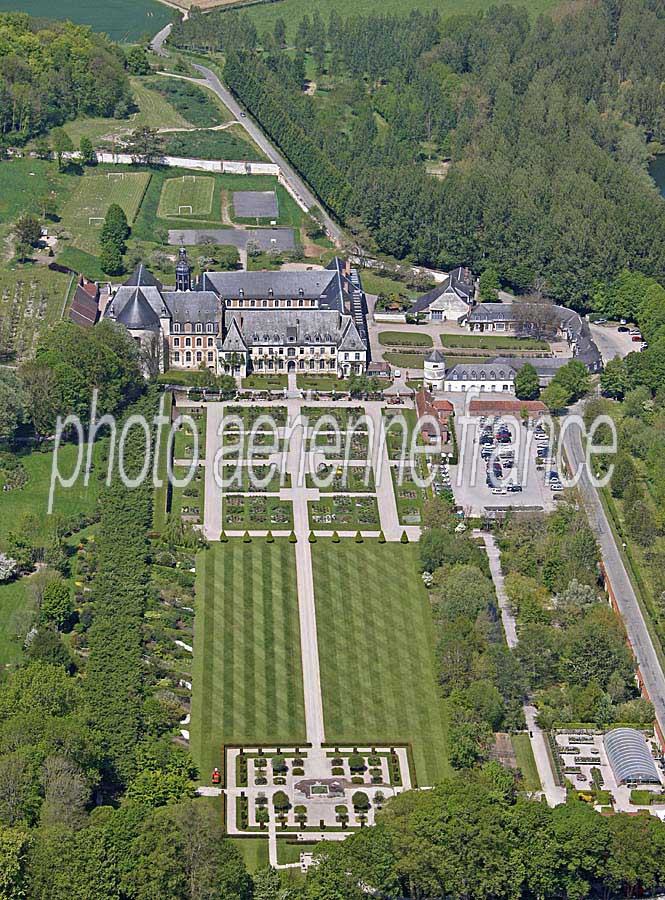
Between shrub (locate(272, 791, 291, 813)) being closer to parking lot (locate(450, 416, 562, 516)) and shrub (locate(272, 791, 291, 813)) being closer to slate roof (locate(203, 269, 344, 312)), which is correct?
parking lot (locate(450, 416, 562, 516))

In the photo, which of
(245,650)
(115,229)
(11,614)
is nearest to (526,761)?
(245,650)

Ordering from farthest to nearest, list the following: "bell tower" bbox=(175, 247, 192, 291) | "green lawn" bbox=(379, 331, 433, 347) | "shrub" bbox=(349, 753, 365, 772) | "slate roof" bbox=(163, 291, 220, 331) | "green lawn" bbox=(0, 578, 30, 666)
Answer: "green lawn" bbox=(379, 331, 433, 347) → "bell tower" bbox=(175, 247, 192, 291) → "slate roof" bbox=(163, 291, 220, 331) → "green lawn" bbox=(0, 578, 30, 666) → "shrub" bbox=(349, 753, 365, 772)

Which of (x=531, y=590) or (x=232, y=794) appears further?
(x=531, y=590)

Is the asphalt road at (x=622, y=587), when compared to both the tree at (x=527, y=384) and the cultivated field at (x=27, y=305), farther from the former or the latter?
the cultivated field at (x=27, y=305)

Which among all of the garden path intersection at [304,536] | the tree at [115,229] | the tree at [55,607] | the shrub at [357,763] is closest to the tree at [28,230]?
the tree at [115,229]

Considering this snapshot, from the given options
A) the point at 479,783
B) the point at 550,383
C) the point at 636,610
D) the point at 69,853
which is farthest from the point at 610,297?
the point at 69,853

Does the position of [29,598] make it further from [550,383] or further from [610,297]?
[610,297]

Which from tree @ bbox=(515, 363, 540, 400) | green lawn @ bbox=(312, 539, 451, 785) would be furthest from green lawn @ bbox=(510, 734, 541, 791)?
tree @ bbox=(515, 363, 540, 400)
